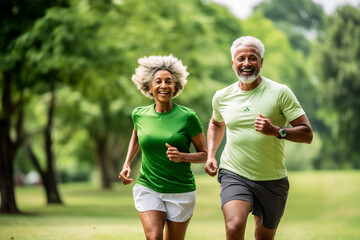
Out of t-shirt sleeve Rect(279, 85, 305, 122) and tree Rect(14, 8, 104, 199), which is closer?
t-shirt sleeve Rect(279, 85, 305, 122)

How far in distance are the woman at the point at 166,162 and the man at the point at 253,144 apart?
0.27 meters

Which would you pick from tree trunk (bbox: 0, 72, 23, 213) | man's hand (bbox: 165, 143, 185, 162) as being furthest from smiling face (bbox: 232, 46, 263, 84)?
tree trunk (bbox: 0, 72, 23, 213)

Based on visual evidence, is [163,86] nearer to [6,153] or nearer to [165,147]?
[165,147]

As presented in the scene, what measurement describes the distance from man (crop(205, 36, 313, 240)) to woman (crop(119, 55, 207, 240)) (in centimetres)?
27

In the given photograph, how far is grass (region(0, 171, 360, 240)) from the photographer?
14.4 meters

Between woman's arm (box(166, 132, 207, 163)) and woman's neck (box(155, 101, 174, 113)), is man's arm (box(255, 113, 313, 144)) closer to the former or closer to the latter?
woman's arm (box(166, 132, 207, 163))

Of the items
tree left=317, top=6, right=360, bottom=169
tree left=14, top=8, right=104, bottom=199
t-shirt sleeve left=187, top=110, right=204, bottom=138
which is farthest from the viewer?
tree left=317, top=6, right=360, bottom=169

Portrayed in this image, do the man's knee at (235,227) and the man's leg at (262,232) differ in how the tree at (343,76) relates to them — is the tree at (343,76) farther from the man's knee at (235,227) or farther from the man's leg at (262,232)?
the man's knee at (235,227)

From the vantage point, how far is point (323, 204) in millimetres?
28844

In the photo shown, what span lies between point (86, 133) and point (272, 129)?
3336 cm

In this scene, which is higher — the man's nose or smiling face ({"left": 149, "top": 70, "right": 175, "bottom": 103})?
the man's nose

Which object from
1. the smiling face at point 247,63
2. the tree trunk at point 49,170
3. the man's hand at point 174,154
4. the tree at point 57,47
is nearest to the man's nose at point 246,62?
the smiling face at point 247,63

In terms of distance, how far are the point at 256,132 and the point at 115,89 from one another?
52.2 feet

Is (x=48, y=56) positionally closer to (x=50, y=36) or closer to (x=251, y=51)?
(x=50, y=36)
